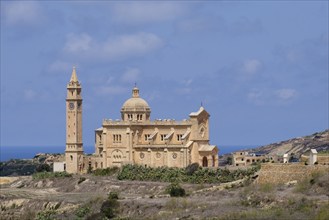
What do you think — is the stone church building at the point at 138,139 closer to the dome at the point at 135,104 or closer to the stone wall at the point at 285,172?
the dome at the point at 135,104

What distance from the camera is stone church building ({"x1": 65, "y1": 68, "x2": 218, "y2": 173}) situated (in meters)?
104

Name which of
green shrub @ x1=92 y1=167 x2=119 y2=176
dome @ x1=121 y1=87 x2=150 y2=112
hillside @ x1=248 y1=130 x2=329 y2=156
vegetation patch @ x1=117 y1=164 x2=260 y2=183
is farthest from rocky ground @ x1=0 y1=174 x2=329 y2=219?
hillside @ x1=248 y1=130 x2=329 y2=156

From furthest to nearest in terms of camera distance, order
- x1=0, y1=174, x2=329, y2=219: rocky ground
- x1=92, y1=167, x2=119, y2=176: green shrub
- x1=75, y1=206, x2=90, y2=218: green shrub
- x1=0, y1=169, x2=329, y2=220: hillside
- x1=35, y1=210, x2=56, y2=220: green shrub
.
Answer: x1=92, y1=167, x2=119, y2=176: green shrub, x1=35, y1=210, x2=56, y2=220: green shrub, x1=75, y1=206, x2=90, y2=218: green shrub, x1=0, y1=169, x2=329, y2=220: hillside, x1=0, y1=174, x2=329, y2=219: rocky ground

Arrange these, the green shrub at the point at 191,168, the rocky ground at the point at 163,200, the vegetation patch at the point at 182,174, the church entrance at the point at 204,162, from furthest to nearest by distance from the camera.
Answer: the church entrance at the point at 204,162
the green shrub at the point at 191,168
the vegetation patch at the point at 182,174
the rocky ground at the point at 163,200

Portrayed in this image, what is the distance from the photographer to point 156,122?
106625 millimetres

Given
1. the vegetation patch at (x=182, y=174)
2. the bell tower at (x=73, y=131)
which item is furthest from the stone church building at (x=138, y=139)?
the vegetation patch at (x=182, y=174)

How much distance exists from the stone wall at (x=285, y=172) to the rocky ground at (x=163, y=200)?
1401mm

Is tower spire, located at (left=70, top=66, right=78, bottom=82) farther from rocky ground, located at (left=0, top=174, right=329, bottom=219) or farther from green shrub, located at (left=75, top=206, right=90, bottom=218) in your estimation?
green shrub, located at (left=75, top=206, right=90, bottom=218)

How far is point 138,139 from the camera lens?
107 m

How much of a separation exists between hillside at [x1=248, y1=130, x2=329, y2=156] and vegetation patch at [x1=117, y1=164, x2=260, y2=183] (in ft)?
119

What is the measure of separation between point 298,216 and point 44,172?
50.5 m

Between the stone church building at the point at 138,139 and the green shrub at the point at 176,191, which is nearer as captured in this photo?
the green shrub at the point at 176,191

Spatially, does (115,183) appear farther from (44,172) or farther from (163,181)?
(44,172)

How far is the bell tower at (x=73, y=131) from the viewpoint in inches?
4291
